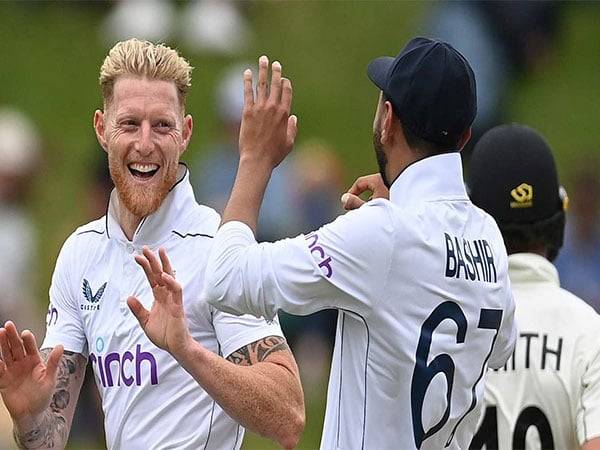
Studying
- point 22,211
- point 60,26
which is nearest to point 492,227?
point 22,211

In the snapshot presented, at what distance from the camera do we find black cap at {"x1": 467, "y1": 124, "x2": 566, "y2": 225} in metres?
5.36

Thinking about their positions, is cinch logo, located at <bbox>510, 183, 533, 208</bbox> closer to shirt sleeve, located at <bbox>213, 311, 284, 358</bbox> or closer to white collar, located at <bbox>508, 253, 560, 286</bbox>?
white collar, located at <bbox>508, 253, 560, 286</bbox>

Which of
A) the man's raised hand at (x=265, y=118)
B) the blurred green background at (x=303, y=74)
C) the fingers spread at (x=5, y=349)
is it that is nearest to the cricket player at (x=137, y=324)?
the fingers spread at (x=5, y=349)

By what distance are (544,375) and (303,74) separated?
33.0ft

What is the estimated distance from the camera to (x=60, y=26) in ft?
50.2

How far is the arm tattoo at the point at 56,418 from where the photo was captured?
478 cm

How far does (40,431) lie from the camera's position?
4.79 metres

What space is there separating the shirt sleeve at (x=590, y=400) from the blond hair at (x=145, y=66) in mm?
1677

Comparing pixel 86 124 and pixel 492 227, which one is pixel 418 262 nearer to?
pixel 492 227

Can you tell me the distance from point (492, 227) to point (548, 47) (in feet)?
35.0

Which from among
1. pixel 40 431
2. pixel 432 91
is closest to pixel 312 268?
pixel 432 91

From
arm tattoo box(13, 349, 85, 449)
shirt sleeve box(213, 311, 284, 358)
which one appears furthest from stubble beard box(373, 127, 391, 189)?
arm tattoo box(13, 349, 85, 449)

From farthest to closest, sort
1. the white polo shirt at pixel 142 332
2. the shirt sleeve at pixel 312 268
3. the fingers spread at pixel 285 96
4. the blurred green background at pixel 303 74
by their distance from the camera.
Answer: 1. the blurred green background at pixel 303 74
2. the white polo shirt at pixel 142 332
3. the fingers spread at pixel 285 96
4. the shirt sleeve at pixel 312 268

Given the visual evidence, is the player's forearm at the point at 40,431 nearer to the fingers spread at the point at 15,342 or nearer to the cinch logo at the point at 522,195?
the fingers spread at the point at 15,342
